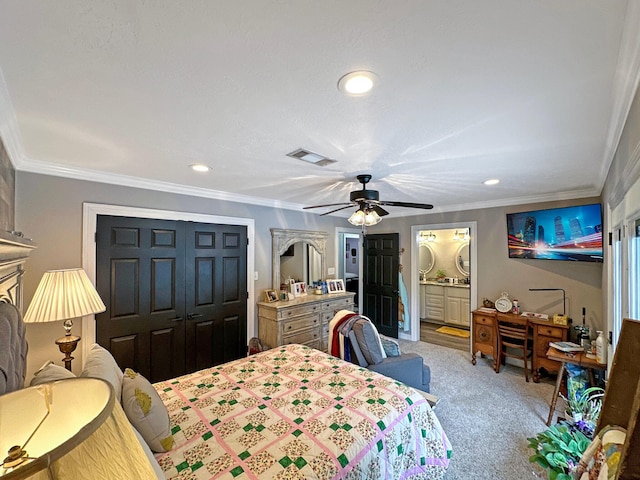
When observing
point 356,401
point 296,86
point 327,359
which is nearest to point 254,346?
point 327,359

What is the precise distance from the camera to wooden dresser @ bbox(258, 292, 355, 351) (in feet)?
12.5

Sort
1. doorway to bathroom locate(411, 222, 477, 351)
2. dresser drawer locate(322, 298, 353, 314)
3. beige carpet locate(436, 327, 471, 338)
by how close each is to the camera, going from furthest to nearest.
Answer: beige carpet locate(436, 327, 471, 338) < doorway to bathroom locate(411, 222, 477, 351) < dresser drawer locate(322, 298, 353, 314)

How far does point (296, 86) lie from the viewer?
1268mm

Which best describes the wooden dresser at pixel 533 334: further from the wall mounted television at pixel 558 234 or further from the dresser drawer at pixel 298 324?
the dresser drawer at pixel 298 324

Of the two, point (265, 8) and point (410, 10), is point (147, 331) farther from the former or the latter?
point (410, 10)

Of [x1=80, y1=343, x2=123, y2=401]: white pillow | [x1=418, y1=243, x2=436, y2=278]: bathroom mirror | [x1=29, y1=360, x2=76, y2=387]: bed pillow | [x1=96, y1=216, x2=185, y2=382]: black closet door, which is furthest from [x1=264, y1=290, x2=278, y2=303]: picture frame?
[x1=418, y1=243, x2=436, y2=278]: bathroom mirror

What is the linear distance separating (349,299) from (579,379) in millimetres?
2910

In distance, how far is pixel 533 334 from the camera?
358 cm

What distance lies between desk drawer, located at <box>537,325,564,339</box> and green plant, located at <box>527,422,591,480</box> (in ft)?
7.96

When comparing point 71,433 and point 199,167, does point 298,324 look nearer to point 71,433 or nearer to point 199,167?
point 199,167

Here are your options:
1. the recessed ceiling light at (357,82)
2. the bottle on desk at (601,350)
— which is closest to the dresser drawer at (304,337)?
the bottle on desk at (601,350)

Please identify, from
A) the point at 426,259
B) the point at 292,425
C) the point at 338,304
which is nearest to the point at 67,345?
the point at 292,425

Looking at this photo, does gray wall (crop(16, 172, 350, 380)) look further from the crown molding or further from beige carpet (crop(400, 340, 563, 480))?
beige carpet (crop(400, 340, 563, 480))

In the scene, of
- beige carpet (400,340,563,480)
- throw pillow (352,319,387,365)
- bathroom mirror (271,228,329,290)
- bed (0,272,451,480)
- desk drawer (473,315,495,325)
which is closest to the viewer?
bed (0,272,451,480)
